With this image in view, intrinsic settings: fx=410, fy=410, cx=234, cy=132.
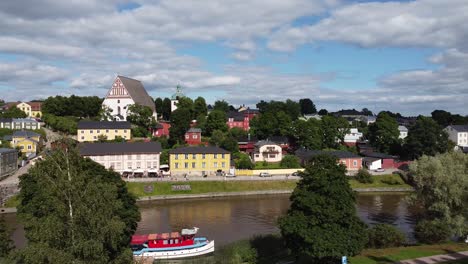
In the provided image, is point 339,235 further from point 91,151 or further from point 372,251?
point 91,151

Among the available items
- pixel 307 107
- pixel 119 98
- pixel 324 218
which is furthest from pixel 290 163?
pixel 307 107

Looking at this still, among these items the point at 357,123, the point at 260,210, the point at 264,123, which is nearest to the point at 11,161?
the point at 260,210

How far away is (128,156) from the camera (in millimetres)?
51062

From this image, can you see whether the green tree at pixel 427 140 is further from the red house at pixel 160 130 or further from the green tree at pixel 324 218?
the green tree at pixel 324 218

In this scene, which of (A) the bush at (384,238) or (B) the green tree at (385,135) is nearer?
(A) the bush at (384,238)

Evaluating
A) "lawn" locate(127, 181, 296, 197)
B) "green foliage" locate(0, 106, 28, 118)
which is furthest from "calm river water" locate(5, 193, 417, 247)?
"green foliage" locate(0, 106, 28, 118)

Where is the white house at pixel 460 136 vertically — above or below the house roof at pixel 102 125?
below

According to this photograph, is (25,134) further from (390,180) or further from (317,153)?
(390,180)

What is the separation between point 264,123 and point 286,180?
23.0m

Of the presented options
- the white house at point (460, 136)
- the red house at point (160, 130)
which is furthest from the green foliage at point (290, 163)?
the white house at point (460, 136)

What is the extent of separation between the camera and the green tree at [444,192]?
25234mm

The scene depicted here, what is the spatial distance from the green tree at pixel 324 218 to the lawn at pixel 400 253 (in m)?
0.95

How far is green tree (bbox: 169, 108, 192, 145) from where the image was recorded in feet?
209

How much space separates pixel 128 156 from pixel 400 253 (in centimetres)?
3706
